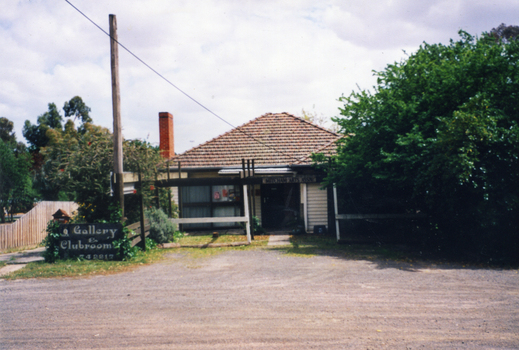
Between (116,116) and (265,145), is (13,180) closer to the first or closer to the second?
(265,145)

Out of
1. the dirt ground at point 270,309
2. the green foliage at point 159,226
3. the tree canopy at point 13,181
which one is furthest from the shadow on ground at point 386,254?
the tree canopy at point 13,181

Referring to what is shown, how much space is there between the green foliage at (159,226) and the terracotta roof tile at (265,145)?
458cm

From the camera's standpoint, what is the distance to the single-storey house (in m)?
15.5

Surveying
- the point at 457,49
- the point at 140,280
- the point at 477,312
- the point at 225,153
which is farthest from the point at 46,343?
the point at 225,153

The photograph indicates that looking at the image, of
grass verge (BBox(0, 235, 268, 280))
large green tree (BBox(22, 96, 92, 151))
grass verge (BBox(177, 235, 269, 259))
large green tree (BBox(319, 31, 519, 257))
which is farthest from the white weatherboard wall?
large green tree (BBox(22, 96, 92, 151))

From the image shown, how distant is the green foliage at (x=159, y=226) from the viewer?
1219 centimetres

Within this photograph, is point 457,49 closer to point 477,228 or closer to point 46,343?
point 477,228

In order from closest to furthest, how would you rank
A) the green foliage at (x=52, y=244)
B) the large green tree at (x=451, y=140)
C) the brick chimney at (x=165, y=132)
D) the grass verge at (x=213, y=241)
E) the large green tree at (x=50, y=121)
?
the large green tree at (x=451, y=140), the green foliage at (x=52, y=244), the grass verge at (x=213, y=241), the brick chimney at (x=165, y=132), the large green tree at (x=50, y=121)

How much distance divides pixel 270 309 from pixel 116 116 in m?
7.08

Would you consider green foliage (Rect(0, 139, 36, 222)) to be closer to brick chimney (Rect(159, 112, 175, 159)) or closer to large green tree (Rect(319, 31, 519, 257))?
brick chimney (Rect(159, 112, 175, 159))

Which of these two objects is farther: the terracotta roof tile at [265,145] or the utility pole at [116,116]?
the terracotta roof tile at [265,145]

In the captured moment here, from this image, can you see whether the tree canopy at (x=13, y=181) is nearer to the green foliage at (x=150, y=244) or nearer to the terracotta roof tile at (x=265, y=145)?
the terracotta roof tile at (x=265, y=145)

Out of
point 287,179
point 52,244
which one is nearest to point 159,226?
point 52,244

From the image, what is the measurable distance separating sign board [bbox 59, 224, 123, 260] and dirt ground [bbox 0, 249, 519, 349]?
1.51 m
